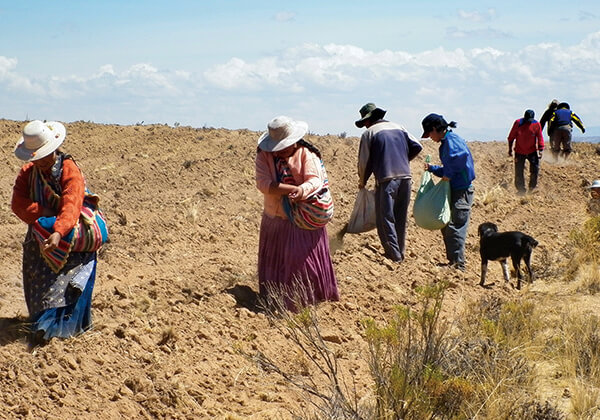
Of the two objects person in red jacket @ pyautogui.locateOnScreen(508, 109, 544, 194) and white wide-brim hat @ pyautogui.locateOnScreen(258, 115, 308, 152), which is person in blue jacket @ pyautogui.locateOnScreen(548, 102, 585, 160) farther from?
white wide-brim hat @ pyautogui.locateOnScreen(258, 115, 308, 152)

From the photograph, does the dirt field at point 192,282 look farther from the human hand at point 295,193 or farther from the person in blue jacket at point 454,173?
the human hand at point 295,193

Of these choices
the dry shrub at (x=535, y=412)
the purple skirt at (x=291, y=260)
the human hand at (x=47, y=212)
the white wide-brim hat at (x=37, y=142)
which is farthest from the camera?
the purple skirt at (x=291, y=260)

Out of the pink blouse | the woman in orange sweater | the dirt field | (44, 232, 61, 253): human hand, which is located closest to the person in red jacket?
the dirt field

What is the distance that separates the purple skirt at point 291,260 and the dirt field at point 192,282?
0.27m

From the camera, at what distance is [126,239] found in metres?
10.5

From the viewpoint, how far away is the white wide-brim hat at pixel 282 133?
6879 mm

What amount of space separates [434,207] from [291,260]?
2.66 metres

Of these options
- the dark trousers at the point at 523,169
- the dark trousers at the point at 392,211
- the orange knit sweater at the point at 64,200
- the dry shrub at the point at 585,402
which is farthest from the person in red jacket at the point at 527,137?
the orange knit sweater at the point at 64,200

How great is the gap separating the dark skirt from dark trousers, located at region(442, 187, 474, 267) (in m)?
4.73

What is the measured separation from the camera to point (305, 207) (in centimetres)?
700

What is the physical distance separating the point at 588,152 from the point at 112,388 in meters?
19.5

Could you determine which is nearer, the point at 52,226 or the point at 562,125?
the point at 52,226

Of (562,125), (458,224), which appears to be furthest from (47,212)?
(562,125)

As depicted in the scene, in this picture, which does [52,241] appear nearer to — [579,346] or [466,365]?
[466,365]
